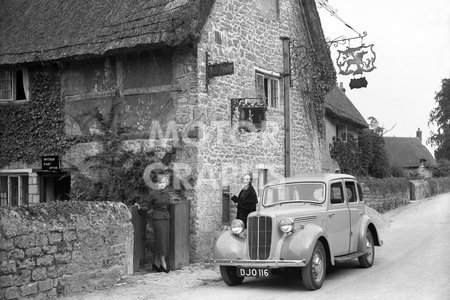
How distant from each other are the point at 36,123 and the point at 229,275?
298 inches

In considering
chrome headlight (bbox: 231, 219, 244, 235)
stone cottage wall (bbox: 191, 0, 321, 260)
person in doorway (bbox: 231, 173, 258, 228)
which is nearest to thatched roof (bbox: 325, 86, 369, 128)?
stone cottage wall (bbox: 191, 0, 321, 260)

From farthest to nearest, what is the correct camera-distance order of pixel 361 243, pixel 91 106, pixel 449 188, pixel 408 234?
pixel 449 188, pixel 408 234, pixel 91 106, pixel 361 243

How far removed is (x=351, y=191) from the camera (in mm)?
10844

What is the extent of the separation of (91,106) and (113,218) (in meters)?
5.15

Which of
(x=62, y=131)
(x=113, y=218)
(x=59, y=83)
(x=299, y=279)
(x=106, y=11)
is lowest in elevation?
(x=299, y=279)

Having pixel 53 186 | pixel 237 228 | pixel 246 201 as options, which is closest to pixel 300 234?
pixel 237 228

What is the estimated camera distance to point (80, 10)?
560 inches

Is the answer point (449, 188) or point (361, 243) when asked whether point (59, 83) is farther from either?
point (449, 188)

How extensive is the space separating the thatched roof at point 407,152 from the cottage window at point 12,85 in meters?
46.8

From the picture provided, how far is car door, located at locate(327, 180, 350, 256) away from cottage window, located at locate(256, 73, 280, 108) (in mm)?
5108

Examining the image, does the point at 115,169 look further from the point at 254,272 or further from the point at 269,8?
the point at 269,8

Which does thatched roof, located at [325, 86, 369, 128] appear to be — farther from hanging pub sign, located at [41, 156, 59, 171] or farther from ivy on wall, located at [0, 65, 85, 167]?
hanging pub sign, located at [41, 156, 59, 171]

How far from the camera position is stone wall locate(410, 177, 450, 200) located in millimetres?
32062

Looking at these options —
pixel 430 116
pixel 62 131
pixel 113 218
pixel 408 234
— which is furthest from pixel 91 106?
pixel 430 116
